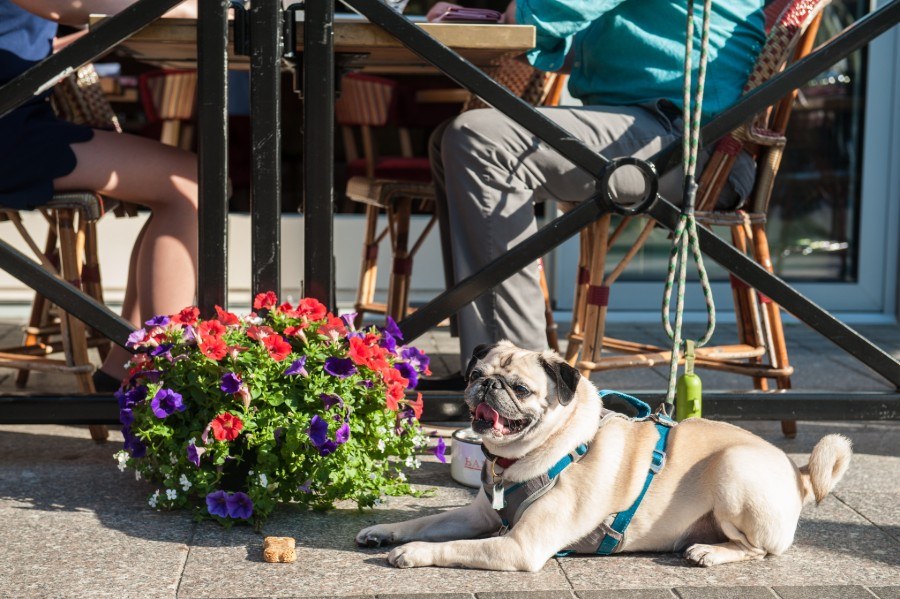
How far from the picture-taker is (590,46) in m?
3.44

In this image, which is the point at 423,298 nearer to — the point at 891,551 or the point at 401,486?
the point at 401,486

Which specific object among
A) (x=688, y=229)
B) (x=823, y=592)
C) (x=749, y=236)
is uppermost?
(x=688, y=229)

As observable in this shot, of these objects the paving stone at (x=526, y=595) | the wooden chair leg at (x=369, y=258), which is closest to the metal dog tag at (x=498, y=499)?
the paving stone at (x=526, y=595)

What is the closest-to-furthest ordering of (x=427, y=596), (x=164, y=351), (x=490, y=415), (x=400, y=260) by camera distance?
(x=427, y=596), (x=490, y=415), (x=164, y=351), (x=400, y=260)

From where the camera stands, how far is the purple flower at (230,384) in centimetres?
250

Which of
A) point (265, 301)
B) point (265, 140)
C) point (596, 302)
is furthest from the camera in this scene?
point (596, 302)

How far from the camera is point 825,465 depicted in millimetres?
2410

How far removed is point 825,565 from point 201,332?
1536mm

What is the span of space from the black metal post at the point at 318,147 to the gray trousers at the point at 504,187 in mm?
410

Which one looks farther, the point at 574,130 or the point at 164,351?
the point at 574,130

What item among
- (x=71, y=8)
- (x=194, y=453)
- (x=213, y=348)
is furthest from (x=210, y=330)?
(x=71, y=8)

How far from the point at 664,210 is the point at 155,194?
147 centimetres

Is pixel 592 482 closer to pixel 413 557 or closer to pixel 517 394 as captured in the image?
pixel 517 394

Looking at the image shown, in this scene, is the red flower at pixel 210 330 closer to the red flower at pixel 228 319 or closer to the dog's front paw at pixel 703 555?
the red flower at pixel 228 319
